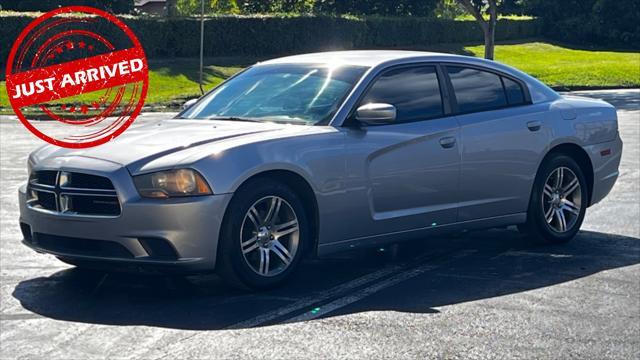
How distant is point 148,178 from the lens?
23.6 ft

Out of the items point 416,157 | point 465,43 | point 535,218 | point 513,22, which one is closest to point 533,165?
point 535,218

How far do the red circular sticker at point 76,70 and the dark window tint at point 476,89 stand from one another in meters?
19.3

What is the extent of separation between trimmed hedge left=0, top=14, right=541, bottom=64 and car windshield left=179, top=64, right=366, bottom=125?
Result: 103 ft

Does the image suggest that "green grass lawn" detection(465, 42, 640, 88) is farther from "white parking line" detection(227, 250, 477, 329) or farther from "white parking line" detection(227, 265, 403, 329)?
"white parking line" detection(227, 265, 403, 329)

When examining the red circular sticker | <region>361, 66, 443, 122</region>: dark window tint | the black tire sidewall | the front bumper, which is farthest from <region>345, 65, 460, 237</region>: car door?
the red circular sticker

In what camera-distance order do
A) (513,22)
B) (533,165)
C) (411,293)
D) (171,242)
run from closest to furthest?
(171,242), (411,293), (533,165), (513,22)

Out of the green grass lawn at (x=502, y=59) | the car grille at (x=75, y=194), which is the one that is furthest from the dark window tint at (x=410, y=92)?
the green grass lawn at (x=502, y=59)

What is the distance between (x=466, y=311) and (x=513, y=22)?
67298 mm

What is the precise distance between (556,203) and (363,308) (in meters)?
3.10

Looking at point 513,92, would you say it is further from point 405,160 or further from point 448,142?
point 405,160

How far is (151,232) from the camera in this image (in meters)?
7.12

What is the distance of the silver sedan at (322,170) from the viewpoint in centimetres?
721

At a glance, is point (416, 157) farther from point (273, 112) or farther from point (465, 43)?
point (465, 43)

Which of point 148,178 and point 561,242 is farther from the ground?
point 148,178
